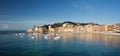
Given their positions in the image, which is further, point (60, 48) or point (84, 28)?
point (84, 28)

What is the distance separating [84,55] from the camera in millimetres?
16406

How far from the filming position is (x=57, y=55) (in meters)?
16.4

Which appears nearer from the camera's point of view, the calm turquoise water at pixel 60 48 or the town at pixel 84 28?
the calm turquoise water at pixel 60 48

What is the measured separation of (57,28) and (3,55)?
321 ft

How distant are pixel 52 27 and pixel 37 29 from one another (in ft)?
61.3

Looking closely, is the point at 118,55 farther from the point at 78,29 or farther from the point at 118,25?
the point at 78,29

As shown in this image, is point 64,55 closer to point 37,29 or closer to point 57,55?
point 57,55

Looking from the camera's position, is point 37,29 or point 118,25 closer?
point 118,25

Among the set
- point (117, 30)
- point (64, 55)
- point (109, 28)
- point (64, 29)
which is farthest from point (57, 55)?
point (64, 29)

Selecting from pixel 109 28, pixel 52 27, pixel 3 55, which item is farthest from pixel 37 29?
pixel 3 55

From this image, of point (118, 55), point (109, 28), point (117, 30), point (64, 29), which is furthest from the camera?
point (64, 29)

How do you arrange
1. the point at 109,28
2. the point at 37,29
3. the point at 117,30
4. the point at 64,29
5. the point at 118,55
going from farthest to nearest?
1. the point at 64,29
2. the point at 37,29
3. the point at 109,28
4. the point at 117,30
5. the point at 118,55

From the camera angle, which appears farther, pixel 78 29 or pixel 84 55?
pixel 78 29

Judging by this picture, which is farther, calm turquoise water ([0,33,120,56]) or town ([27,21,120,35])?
town ([27,21,120,35])
